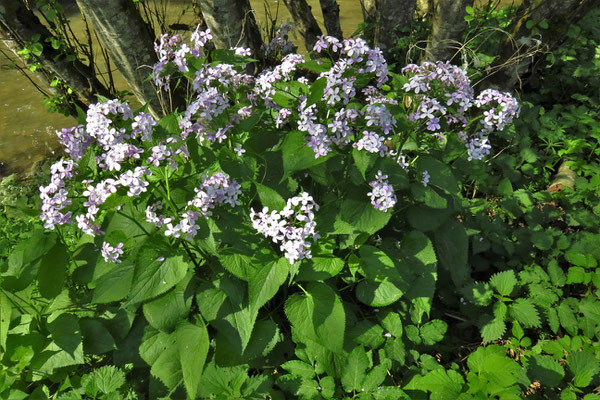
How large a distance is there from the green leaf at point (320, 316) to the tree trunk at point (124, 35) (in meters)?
2.46

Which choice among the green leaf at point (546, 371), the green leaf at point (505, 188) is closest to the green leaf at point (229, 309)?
the green leaf at point (546, 371)

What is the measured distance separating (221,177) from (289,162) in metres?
0.33

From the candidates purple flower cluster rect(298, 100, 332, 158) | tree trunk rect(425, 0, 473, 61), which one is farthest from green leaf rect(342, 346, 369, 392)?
tree trunk rect(425, 0, 473, 61)

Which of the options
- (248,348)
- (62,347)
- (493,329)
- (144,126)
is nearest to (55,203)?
(144,126)

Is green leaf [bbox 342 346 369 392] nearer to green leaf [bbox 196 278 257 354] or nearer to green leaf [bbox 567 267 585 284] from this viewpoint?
green leaf [bbox 196 278 257 354]

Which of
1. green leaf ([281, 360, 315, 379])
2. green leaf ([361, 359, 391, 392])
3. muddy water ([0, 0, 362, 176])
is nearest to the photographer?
green leaf ([361, 359, 391, 392])

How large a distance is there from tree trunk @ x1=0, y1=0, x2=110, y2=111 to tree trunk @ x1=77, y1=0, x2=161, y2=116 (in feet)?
3.34

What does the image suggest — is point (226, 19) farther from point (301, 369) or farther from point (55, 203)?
point (301, 369)

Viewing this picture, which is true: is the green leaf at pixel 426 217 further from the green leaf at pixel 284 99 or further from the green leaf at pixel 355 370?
the green leaf at pixel 284 99

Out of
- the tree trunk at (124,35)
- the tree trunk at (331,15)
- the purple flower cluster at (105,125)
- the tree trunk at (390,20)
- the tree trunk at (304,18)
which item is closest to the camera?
the purple flower cluster at (105,125)

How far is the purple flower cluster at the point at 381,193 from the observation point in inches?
76.0

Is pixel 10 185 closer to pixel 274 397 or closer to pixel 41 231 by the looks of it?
pixel 41 231

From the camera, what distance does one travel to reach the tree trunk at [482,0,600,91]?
12.1ft

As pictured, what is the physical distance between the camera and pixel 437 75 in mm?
2154
